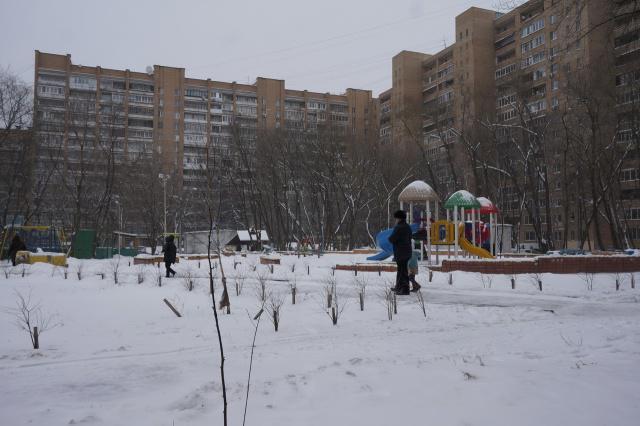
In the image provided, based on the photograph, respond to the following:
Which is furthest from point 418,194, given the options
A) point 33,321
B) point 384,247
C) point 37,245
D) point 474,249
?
point 37,245

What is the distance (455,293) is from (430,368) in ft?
24.0

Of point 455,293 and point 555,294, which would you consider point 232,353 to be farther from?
point 555,294

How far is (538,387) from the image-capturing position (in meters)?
4.41

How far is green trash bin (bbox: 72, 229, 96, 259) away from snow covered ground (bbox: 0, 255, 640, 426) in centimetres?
2942

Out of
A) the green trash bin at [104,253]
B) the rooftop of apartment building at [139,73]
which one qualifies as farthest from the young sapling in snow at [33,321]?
the rooftop of apartment building at [139,73]

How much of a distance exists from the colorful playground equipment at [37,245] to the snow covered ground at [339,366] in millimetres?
17506

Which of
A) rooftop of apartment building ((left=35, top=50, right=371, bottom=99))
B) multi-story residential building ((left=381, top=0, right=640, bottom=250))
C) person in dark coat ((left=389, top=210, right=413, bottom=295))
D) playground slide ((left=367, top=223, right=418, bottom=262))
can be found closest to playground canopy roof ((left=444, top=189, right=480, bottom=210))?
playground slide ((left=367, top=223, right=418, bottom=262))

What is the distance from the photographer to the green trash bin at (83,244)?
120ft

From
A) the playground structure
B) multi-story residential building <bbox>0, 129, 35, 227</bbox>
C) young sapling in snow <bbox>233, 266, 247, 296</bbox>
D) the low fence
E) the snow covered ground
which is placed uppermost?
multi-story residential building <bbox>0, 129, 35, 227</bbox>

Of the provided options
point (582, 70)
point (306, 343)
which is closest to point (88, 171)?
point (582, 70)

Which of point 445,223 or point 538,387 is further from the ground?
point 445,223

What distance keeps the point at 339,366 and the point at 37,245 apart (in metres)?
40.1

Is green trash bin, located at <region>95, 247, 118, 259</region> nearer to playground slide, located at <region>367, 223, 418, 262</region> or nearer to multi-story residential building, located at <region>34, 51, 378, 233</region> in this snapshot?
playground slide, located at <region>367, 223, 418, 262</region>

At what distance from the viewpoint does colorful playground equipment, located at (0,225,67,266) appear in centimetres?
2527
